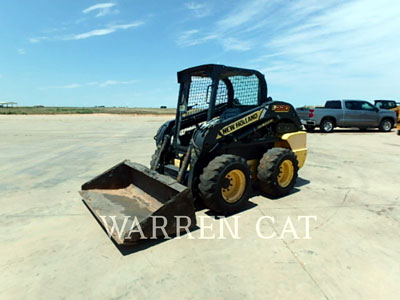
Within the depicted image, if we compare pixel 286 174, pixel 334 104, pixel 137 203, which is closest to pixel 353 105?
pixel 334 104

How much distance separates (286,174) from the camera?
4996 mm

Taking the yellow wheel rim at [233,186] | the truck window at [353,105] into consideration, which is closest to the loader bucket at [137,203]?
the yellow wheel rim at [233,186]

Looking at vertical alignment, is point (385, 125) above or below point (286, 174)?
above

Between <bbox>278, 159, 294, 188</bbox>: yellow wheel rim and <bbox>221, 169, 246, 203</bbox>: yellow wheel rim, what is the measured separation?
1.08 metres

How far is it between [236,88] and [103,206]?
318 centimetres

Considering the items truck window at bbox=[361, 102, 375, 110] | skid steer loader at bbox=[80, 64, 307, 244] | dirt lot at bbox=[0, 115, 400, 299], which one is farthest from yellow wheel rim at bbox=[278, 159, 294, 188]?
truck window at bbox=[361, 102, 375, 110]

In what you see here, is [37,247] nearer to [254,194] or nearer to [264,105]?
[254,194]

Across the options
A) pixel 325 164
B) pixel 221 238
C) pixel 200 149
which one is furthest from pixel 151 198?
pixel 325 164

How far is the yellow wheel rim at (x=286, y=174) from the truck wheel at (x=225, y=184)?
3.29 ft

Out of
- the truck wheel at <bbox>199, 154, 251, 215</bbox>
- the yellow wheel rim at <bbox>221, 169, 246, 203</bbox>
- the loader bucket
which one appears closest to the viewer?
the loader bucket

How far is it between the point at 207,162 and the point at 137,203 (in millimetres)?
1245

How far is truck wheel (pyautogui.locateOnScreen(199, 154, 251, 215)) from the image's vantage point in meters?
3.79

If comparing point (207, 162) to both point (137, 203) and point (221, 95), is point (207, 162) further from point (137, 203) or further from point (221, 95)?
point (221, 95)

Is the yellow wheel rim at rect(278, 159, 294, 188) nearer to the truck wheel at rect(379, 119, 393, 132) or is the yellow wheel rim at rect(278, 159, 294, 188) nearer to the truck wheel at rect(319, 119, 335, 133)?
the truck wheel at rect(319, 119, 335, 133)
